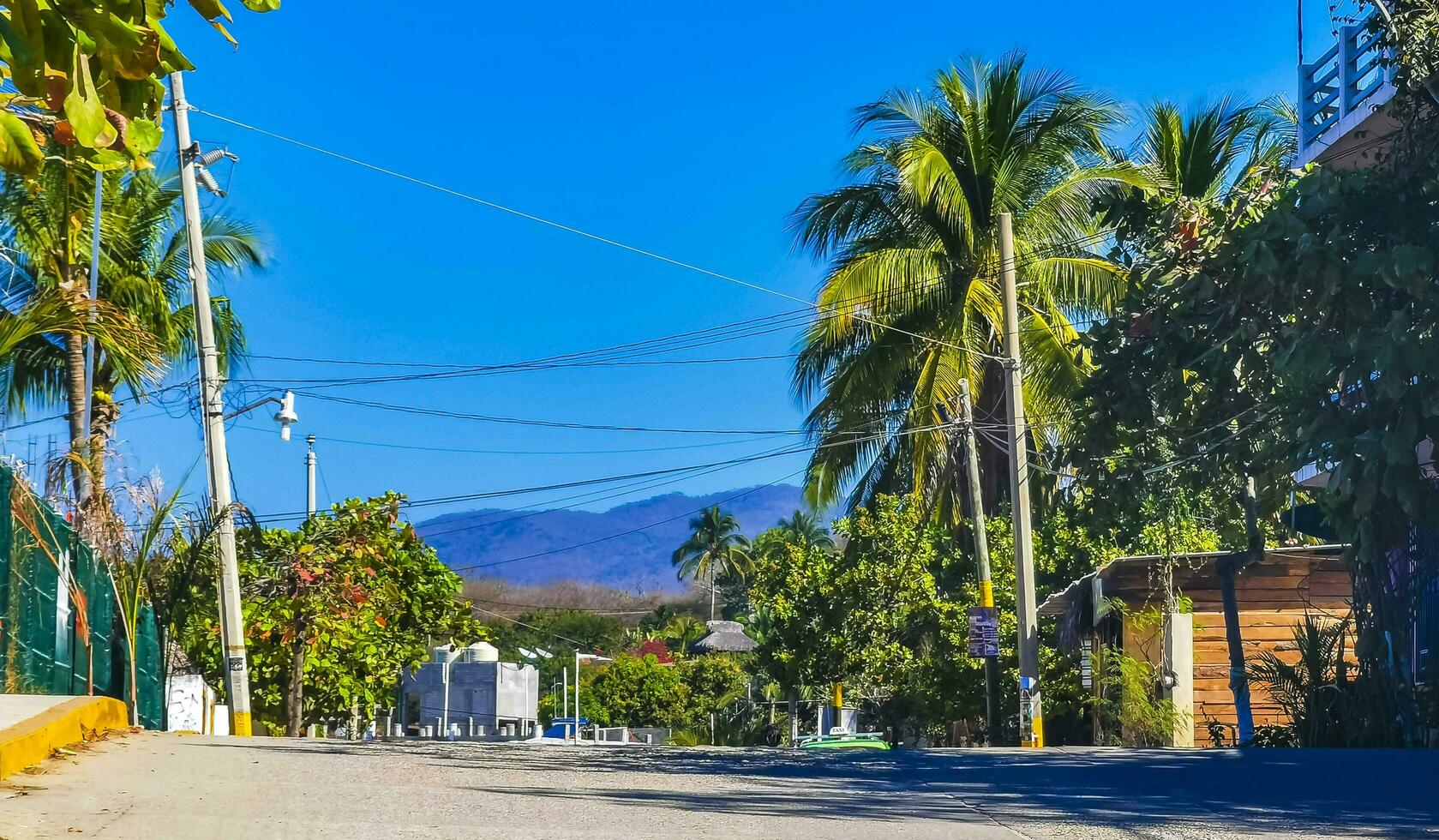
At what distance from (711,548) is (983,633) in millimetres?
82515

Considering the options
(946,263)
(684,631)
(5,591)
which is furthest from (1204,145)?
(684,631)

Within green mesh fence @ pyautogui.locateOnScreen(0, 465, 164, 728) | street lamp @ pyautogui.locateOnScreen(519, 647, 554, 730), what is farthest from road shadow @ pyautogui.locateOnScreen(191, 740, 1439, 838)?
street lamp @ pyautogui.locateOnScreen(519, 647, 554, 730)

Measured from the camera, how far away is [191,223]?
2195cm

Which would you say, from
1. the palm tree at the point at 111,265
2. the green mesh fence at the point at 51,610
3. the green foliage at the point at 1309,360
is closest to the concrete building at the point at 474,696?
the palm tree at the point at 111,265

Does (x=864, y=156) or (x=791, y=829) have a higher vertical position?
(x=864, y=156)

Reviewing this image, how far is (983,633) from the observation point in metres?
23.4

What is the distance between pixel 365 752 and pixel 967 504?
20553 mm

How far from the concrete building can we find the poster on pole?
39.3 meters

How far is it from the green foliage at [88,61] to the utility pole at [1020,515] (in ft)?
60.3

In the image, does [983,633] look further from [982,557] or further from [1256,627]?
[1256,627]

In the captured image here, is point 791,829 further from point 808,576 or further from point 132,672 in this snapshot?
point 808,576

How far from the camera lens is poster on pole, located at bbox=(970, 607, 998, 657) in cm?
2325

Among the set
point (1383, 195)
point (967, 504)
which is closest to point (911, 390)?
point (967, 504)

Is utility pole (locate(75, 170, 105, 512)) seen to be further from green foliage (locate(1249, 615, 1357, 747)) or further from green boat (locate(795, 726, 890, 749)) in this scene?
green foliage (locate(1249, 615, 1357, 747))
